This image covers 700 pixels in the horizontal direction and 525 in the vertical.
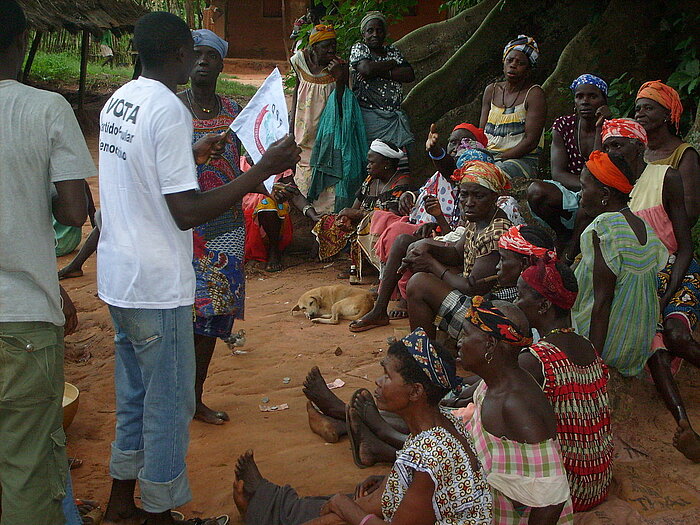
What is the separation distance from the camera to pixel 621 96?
21.7 ft

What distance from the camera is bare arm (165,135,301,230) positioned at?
2613 mm

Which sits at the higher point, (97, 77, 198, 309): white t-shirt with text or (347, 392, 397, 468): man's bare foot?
(97, 77, 198, 309): white t-shirt with text

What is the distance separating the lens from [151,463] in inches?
111

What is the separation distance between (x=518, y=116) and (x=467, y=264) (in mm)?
2057

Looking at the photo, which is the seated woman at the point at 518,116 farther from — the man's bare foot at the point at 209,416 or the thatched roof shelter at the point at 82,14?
the thatched roof shelter at the point at 82,14

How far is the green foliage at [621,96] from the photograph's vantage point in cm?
661

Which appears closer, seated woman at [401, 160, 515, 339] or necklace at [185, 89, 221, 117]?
necklace at [185, 89, 221, 117]

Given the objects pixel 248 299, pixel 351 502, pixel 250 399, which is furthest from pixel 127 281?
pixel 248 299

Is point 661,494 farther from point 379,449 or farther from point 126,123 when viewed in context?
point 126,123

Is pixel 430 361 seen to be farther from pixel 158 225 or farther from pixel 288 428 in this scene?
pixel 288 428

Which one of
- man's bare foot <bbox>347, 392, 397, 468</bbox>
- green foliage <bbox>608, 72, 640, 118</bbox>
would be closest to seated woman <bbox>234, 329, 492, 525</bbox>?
man's bare foot <bbox>347, 392, 397, 468</bbox>

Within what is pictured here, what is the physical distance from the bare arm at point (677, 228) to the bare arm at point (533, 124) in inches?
75.1

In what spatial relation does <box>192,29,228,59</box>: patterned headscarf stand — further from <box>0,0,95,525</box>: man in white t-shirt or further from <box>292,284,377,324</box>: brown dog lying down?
<box>292,284,377,324</box>: brown dog lying down

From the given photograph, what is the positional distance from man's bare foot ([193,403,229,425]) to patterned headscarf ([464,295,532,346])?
202cm
